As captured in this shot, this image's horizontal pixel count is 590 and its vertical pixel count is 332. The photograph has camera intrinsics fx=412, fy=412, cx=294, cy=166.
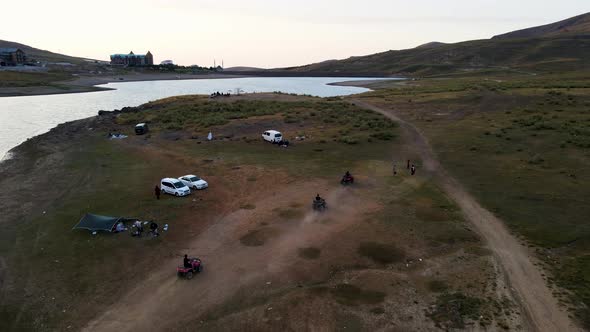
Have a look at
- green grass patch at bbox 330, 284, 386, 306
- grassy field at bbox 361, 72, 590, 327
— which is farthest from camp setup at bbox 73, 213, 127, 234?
grassy field at bbox 361, 72, 590, 327

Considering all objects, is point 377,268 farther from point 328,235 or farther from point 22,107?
point 22,107

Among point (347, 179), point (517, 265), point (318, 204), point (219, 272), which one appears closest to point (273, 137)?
point (347, 179)

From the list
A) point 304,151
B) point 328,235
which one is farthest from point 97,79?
point 328,235

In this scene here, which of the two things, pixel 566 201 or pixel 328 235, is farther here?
pixel 566 201

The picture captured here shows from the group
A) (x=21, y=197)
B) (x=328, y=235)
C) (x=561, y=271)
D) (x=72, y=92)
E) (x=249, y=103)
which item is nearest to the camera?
(x=561, y=271)

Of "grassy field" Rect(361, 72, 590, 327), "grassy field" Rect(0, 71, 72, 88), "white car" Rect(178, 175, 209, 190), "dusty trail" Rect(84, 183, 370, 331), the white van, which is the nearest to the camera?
"dusty trail" Rect(84, 183, 370, 331)

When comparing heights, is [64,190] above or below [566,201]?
below

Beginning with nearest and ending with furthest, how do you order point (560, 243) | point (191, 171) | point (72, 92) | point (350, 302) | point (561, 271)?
1. point (350, 302)
2. point (561, 271)
3. point (560, 243)
4. point (191, 171)
5. point (72, 92)

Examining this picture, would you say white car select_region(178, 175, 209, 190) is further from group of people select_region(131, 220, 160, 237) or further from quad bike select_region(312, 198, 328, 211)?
quad bike select_region(312, 198, 328, 211)
